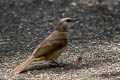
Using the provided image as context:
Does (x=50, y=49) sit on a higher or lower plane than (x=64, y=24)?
lower

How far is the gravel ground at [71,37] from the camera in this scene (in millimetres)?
7312

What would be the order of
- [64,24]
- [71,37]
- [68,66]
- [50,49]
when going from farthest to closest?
[71,37] → [64,24] → [68,66] → [50,49]

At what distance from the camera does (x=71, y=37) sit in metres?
10.3

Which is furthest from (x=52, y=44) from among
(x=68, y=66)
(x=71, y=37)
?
(x=71, y=37)

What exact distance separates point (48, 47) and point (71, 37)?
2793mm

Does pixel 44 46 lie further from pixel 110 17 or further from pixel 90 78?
pixel 110 17

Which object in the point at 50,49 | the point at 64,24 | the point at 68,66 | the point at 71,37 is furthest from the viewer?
the point at 71,37

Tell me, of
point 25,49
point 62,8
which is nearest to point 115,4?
point 62,8

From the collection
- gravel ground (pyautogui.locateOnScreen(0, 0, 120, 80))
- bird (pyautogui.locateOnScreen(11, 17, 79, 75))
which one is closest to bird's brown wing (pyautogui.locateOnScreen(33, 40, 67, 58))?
bird (pyautogui.locateOnScreen(11, 17, 79, 75))

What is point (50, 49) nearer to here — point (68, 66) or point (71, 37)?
point (68, 66)

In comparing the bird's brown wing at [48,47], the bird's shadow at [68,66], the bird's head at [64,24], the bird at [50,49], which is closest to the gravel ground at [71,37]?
the bird's shadow at [68,66]

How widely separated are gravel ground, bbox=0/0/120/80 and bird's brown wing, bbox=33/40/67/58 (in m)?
0.30

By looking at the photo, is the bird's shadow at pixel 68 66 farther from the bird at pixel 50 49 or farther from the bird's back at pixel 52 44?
the bird's back at pixel 52 44

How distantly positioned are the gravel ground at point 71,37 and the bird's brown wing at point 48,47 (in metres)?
0.30
